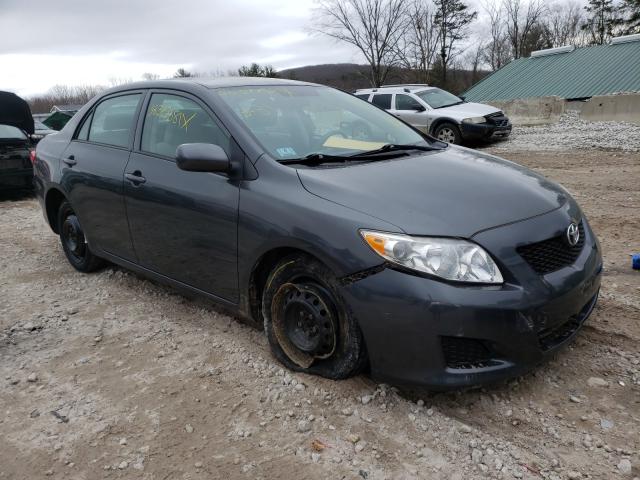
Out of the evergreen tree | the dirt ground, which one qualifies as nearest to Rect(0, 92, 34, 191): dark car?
the dirt ground

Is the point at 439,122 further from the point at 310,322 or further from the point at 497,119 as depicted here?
the point at 310,322

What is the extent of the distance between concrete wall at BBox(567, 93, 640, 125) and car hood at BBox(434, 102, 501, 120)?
328cm

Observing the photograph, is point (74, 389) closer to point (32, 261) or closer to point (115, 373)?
point (115, 373)

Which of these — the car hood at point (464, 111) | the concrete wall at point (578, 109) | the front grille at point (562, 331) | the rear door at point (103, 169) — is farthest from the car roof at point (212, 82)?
the concrete wall at point (578, 109)

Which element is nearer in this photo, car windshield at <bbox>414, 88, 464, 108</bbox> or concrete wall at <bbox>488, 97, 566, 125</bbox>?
car windshield at <bbox>414, 88, 464, 108</bbox>

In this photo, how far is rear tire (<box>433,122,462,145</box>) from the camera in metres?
13.4

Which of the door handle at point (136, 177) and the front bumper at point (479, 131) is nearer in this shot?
the door handle at point (136, 177)

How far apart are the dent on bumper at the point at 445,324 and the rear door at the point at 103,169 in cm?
222

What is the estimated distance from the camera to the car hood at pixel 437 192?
248 cm

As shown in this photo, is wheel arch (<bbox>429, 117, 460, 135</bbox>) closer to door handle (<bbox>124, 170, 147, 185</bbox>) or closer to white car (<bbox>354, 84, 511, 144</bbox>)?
white car (<bbox>354, 84, 511, 144</bbox>)

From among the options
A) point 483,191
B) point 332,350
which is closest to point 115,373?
point 332,350

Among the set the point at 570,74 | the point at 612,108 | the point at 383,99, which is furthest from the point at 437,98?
the point at 570,74

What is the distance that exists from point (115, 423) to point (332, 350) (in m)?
1.13

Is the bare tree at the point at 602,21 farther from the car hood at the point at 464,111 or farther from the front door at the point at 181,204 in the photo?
the front door at the point at 181,204
